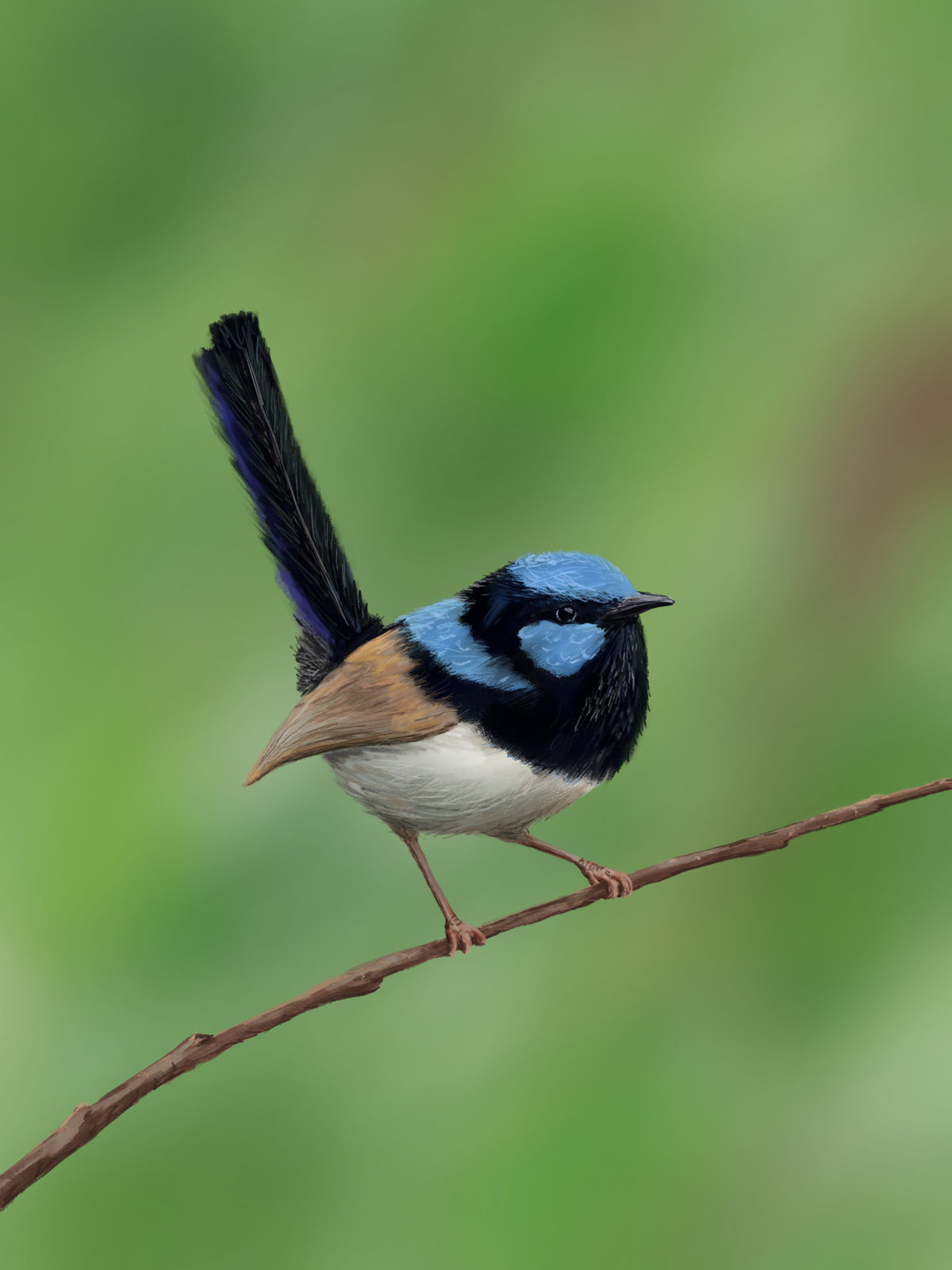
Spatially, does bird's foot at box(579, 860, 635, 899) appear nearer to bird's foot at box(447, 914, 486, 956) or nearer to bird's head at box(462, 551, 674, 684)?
bird's foot at box(447, 914, 486, 956)

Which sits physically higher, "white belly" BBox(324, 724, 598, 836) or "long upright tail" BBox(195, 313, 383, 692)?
"long upright tail" BBox(195, 313, 383, 692)

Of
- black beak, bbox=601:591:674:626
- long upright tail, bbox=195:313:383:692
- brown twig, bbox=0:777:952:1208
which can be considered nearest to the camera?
brown twig, bbox=0:777:952:1208

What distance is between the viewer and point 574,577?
168cm

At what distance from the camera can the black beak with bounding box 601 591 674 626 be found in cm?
164

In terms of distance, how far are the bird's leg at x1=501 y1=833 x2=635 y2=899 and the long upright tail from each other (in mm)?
368

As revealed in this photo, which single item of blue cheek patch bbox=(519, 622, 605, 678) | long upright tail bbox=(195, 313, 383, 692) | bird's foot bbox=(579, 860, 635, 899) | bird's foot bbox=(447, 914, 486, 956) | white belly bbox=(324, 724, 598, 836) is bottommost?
bird's foot bbox=(579, 860, 635, 899)

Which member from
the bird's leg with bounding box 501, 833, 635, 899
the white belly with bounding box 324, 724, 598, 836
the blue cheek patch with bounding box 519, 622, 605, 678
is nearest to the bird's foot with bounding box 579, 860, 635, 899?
the bird's leg with bounding box 501, 833, 635, 899

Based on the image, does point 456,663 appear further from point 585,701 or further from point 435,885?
point 435,885

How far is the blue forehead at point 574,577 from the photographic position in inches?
65.7

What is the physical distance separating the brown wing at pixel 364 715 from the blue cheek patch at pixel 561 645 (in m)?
0.14

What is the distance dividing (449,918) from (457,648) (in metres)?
0.37

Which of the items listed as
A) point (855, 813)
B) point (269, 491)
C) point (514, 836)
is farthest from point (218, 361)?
point (855, 813)

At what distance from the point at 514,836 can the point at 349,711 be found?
32 centimetres

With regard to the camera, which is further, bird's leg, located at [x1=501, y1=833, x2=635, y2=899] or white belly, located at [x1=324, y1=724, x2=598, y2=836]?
bird's leg, located at [x1=501, y1=833, x2=635, y2=899]
